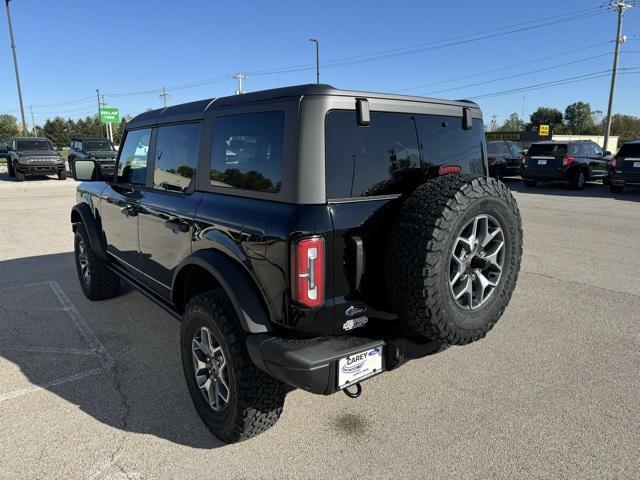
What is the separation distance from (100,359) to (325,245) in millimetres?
2496

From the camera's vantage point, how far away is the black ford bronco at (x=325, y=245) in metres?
2.17

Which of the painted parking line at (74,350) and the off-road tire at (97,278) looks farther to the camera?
the off-road tire at (97,278)

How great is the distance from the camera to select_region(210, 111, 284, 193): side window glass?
2330mm

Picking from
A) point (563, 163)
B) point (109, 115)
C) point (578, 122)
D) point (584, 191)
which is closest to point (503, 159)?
point (563, 163)

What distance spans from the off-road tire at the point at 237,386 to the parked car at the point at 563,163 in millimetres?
15899

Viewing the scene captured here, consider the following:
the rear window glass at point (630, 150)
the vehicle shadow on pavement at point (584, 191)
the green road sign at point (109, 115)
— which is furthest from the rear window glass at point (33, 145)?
the green road sign at point (109, 115)

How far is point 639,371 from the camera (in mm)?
3338

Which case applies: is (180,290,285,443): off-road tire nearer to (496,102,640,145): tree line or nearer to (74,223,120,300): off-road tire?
(74,223,120,300): off-road tire

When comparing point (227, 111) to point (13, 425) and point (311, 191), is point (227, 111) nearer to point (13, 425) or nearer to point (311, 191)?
point (311, 191)

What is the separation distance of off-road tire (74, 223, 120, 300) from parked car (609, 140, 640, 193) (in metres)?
14.8

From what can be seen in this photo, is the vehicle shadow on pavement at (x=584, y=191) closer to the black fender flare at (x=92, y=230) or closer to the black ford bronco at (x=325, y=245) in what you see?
the black ford bronco at (x=325, y=245)

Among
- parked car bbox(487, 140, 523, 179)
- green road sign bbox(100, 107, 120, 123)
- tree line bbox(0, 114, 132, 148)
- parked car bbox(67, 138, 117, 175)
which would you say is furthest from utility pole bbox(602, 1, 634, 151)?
tree line bbox(0, 114, 132, 148)

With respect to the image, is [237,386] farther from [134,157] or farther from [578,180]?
[578,180]

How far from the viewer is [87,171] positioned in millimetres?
4504
